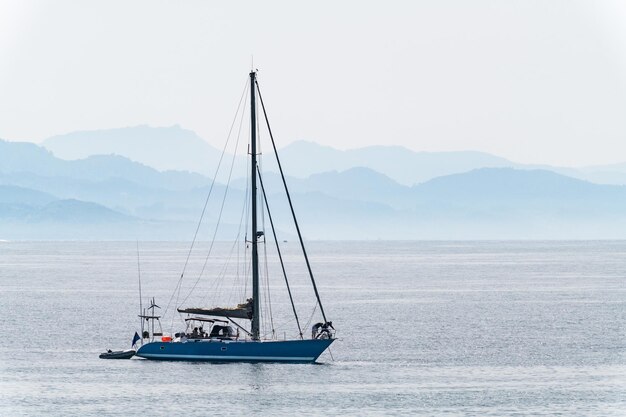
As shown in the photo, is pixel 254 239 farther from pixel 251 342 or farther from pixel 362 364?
pixel 362 364

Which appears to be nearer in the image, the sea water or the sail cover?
the sea water

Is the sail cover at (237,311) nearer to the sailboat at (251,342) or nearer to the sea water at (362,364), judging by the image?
the sailboat at (251,342)

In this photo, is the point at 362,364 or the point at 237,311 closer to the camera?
the point at 237,311

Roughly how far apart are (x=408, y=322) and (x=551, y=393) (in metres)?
39.9

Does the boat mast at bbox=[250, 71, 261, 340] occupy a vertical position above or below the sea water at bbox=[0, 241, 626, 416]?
above

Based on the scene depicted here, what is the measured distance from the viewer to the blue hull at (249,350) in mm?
71500

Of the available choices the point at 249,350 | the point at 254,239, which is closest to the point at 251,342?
the point at 249,350

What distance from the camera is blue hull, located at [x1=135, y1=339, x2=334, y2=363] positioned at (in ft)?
235

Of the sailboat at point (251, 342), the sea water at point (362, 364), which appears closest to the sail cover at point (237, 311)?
the sailboat at point (251, 342)

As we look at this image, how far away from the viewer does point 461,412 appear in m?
59.7

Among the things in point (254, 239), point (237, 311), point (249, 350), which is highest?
point (254, 239)

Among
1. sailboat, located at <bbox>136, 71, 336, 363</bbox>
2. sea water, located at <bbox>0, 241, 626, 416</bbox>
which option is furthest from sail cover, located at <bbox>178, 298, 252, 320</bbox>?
sea water, located at <bbox>0, 241, 626, 416</bbox>

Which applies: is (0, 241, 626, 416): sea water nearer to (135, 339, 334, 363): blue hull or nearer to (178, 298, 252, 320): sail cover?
(135, 339, 334, 363): blue hull

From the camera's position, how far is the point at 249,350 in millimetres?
71625
